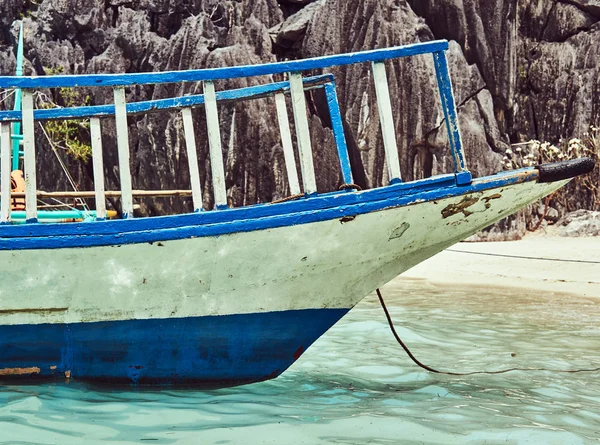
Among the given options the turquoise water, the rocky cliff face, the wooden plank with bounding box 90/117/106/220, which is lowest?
the turquoise water

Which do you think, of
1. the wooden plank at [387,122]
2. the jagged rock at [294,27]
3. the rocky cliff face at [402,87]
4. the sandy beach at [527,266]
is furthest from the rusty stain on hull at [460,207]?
the jagged rock at [294,27]

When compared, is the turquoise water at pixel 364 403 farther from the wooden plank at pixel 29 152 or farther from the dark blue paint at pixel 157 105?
the dark blue paint at pixel 157 105

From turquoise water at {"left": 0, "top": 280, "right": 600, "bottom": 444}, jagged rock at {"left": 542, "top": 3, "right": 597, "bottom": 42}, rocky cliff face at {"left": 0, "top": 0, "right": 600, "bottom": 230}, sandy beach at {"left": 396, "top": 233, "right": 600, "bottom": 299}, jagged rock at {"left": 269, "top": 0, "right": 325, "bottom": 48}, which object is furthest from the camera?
jagged rock at {"left": 269, "top": 0, "right": 325, "bottom": 48}

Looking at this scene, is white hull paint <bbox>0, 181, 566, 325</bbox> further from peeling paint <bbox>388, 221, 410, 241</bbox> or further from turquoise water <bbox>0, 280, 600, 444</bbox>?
turquoise water <bbox>0, 280, 600, 444</bbox>

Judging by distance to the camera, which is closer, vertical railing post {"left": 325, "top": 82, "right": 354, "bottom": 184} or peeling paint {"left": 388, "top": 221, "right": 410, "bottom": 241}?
peeling paint {"left": 388, "top": 221, "right": 410, "bottom": 241}

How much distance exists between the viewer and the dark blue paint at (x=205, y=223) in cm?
381

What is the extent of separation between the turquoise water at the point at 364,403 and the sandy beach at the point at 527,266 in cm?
351

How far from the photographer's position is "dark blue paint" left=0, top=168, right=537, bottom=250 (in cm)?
381

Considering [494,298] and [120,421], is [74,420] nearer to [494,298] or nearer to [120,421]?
[120,421]

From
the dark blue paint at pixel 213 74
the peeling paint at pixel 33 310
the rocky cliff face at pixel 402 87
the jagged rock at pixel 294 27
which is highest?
the jagged rock at pixel 294 27

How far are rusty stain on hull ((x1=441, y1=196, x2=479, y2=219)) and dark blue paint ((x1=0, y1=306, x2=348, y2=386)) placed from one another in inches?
35.9

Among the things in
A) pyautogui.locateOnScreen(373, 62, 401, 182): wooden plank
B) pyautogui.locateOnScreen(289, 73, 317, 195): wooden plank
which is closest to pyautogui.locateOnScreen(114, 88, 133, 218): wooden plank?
pyautogui.locateOnScreen(289, 73, 317, 195): wooden plank

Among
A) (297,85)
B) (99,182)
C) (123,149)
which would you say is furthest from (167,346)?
(297,85)

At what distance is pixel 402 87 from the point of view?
15.4 m
